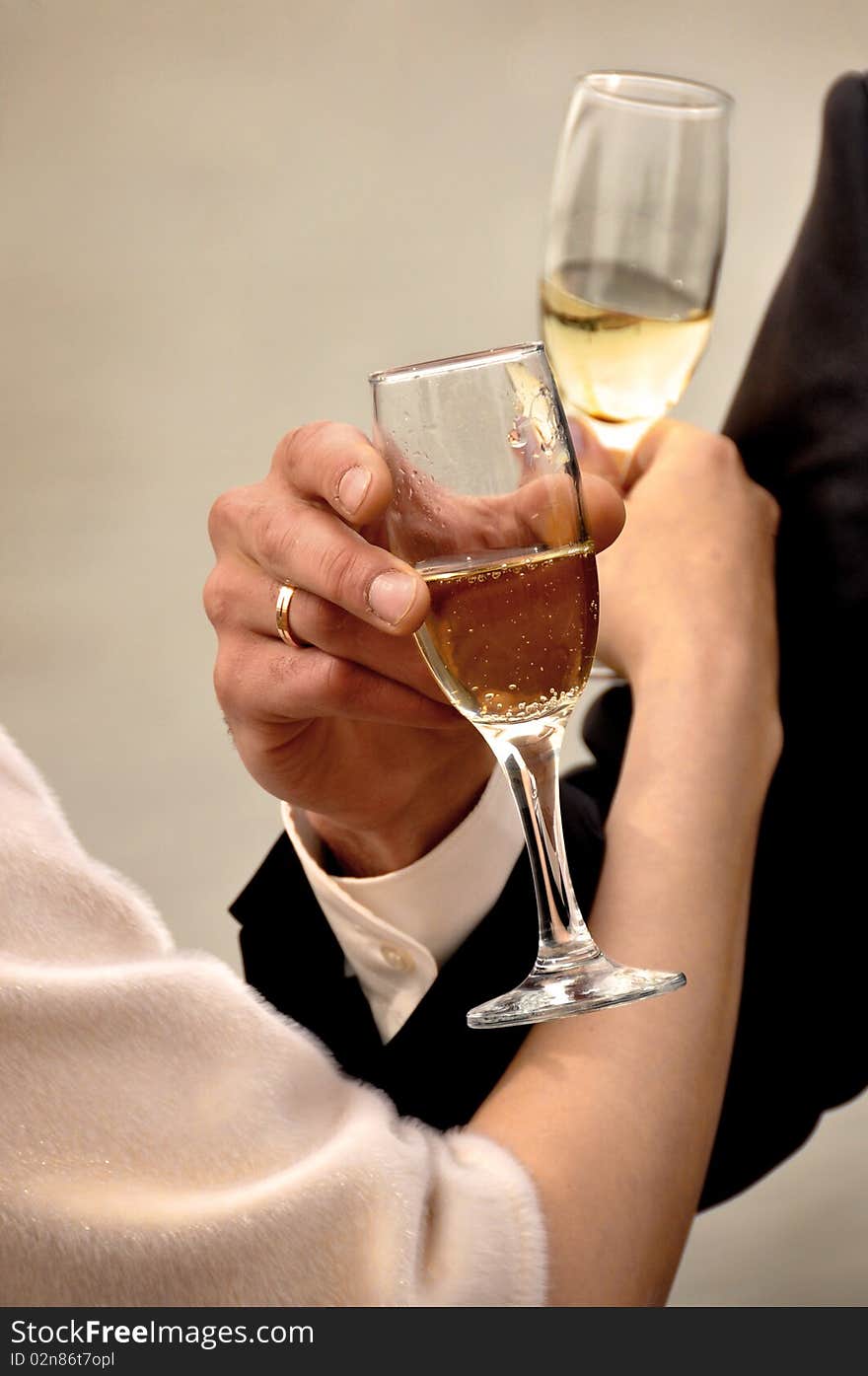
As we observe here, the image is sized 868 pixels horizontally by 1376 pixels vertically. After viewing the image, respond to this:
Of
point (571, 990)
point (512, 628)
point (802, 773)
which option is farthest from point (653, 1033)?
point (802, 773)

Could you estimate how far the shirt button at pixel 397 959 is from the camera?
894 millimetres

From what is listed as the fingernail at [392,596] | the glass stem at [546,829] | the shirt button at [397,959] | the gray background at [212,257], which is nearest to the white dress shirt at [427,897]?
the shirt button at [397,959]

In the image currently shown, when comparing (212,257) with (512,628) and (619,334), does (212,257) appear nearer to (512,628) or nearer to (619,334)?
(619,334)

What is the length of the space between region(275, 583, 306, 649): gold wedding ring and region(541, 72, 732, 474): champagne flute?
1.23ft

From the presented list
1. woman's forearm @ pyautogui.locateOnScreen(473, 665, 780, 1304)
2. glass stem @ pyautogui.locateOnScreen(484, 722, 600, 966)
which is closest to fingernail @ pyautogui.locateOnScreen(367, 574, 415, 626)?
glass stem @ pyautogui.locateOnScreen(484, 722, 600, 966)

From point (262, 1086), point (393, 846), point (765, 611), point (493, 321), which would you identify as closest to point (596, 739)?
point (765, 611)

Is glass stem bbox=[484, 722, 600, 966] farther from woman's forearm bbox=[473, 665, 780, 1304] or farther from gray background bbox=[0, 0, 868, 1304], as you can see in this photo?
gray background bbox=[0, 0, 868, 1304]

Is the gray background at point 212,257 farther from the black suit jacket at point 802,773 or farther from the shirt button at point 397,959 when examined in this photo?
the shirt button at point 397,959

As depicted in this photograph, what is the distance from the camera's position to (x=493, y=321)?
8.67 feet

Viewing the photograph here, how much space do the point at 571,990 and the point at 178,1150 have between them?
0.63 ft

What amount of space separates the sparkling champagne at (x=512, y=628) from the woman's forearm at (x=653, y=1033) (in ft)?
0.63

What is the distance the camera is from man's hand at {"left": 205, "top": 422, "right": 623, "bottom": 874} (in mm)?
637

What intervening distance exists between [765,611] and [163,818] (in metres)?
1.63

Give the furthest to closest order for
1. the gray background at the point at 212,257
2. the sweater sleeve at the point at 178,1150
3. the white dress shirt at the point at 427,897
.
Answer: the gray background at the point at 212,257
the white dress shirt at the point at 427,897
the sweater sleeve at the point at 178,1150
